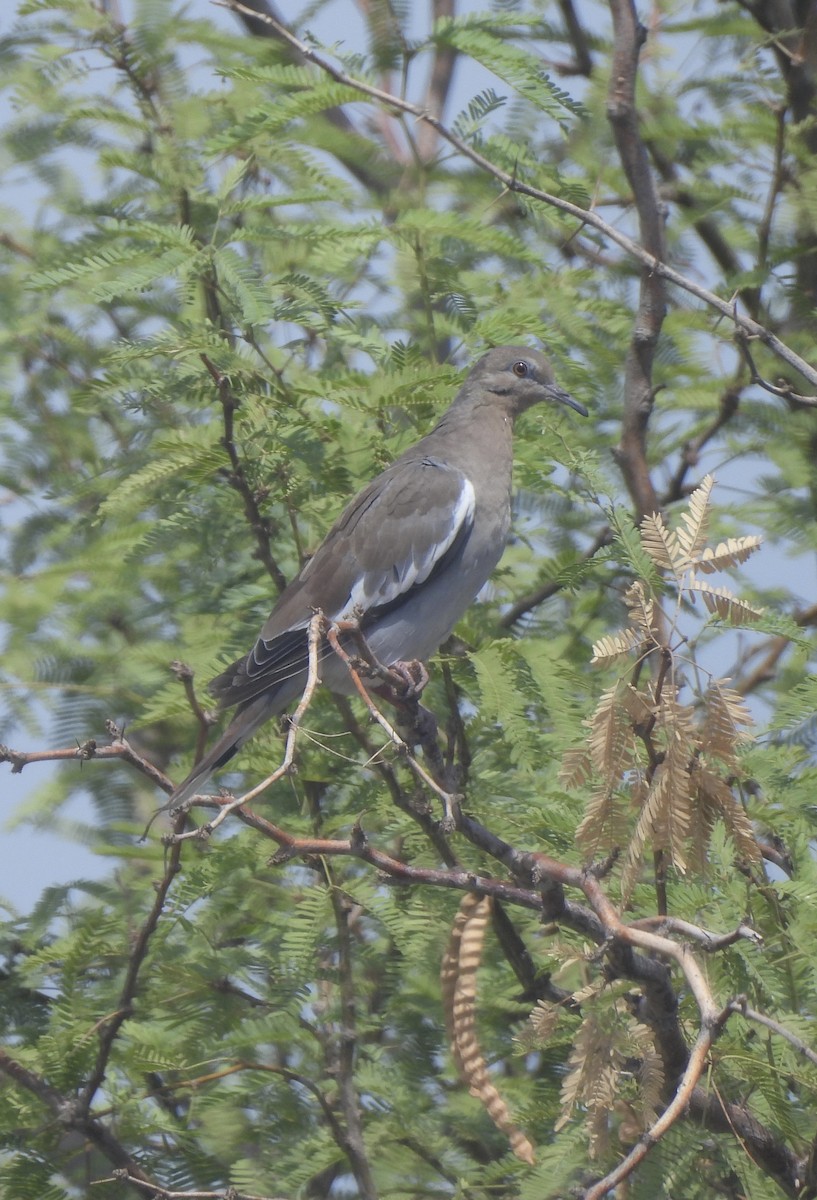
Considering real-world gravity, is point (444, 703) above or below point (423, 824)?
above

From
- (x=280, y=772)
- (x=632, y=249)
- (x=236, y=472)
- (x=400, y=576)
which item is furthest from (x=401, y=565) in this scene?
(x=280, y=772)

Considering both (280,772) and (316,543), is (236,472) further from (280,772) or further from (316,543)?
(280,772)

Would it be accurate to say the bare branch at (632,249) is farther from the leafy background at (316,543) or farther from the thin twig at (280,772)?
the thin twig at (280,772)

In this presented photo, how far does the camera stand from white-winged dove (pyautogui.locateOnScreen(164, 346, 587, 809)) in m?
4.46

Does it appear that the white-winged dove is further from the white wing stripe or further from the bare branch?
the bare branch

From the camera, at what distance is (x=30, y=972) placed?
4.21 m

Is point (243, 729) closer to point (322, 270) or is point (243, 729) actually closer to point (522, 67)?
point (322, 270)

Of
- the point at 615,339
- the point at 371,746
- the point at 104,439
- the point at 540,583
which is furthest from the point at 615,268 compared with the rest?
the point at 371,746

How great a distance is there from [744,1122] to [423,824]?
0.91m

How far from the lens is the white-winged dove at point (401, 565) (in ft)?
14.6

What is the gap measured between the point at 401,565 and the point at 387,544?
0.10 metres

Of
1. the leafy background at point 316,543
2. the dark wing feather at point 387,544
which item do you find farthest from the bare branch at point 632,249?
the dark wing feather at point 387,544

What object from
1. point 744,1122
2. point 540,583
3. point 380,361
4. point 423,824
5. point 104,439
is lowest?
point 744,1122

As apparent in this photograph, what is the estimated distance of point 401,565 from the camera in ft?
16.0
